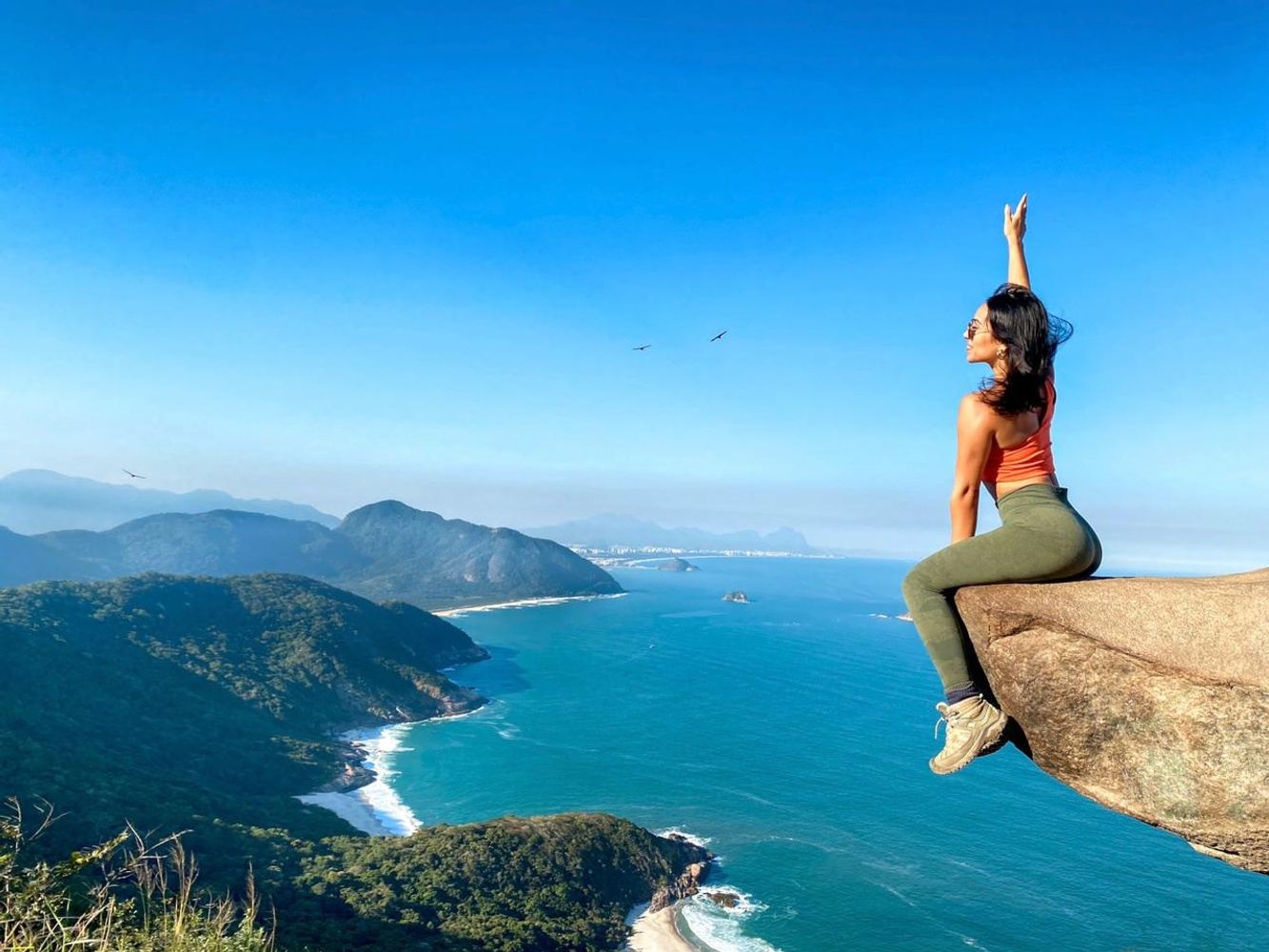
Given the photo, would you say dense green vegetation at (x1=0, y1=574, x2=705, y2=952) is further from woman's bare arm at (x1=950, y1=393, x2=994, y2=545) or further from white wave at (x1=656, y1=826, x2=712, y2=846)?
woman's bare arm at (x1=950, y1=393, x2=994, y2=545)

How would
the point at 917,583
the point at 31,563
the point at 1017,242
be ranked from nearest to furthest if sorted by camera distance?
the point at 917,583 → the point at 1017,242 → the point at 31,563

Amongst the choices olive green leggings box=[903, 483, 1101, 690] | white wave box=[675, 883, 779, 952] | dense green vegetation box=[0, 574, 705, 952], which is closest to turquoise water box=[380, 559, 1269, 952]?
white wave box=[675, 883, 779, 952]

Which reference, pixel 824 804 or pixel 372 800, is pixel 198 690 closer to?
pixel 372 800

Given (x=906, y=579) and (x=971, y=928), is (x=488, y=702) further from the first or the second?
(x=906, y=579)

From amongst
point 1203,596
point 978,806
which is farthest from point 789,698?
point 1203,596

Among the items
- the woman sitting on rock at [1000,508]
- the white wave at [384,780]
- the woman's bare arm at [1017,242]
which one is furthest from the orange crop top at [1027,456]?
the white wave at [384,780]

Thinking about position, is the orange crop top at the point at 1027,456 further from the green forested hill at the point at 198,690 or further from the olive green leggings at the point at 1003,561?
the green forested hill at the point at 198,690

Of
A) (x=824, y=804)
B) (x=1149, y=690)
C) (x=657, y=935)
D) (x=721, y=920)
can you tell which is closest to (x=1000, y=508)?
(x=1149, y=690)
